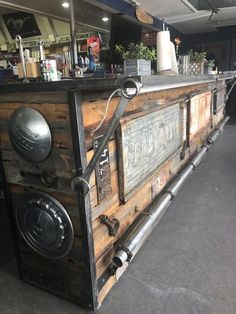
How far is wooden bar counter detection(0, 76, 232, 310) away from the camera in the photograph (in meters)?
1.38

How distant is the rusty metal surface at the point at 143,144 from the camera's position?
176cm

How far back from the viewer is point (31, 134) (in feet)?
4.61

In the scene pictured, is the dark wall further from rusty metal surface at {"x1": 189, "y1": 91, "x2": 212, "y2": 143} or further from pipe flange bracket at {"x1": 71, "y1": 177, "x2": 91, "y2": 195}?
pipe flange bracket at {"x1": 71, "y1": 177, "x2": 91, "y2": 195}

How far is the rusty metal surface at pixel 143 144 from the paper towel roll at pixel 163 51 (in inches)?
14.4

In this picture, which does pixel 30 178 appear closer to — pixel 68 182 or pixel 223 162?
pixel 68 182

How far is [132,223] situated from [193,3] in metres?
5.49

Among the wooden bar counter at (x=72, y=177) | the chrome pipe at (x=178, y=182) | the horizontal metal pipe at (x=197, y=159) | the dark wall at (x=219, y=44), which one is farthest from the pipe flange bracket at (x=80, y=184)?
the dark wall at (x=219, y=44)

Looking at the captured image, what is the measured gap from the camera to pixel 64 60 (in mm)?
2543

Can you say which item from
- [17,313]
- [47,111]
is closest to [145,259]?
[17,313]

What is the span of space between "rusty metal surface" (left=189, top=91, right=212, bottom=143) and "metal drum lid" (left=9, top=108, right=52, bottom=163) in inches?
91.9

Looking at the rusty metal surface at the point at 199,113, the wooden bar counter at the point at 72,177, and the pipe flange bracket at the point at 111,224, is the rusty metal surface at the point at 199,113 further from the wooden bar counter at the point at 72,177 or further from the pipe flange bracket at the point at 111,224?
the pipe flange bracket at the point at 111,224

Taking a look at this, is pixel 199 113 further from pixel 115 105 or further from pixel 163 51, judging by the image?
pixel 115 105

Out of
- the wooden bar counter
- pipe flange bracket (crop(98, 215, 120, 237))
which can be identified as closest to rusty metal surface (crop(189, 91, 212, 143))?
the wooden bar counter

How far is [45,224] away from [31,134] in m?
0.54
